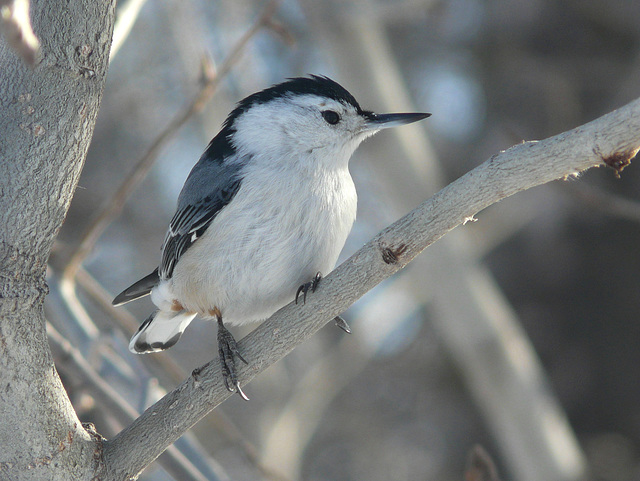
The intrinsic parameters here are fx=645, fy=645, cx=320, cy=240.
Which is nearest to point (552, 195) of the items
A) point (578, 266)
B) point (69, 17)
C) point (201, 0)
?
point (578, 266)

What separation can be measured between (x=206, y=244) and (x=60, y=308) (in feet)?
2.14

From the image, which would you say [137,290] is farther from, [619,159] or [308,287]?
[619,159]

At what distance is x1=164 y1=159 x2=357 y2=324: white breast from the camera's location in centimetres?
162

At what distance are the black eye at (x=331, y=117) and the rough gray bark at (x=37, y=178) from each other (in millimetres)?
926

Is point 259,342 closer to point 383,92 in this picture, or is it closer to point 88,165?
point 383,92

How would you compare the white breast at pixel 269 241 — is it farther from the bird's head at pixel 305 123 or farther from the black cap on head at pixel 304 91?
the black cap on head at pixel 304 91

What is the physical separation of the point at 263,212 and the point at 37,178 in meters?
0.70

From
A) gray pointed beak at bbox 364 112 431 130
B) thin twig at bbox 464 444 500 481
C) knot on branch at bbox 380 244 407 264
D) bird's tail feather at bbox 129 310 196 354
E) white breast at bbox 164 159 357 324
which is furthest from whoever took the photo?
bird's tail feather at bbox 129 310 196 354

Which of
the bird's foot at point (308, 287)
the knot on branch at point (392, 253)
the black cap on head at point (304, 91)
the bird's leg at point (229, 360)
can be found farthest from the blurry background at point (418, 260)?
the knot on branch at point (392, 253)

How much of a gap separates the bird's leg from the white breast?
13 centimetres

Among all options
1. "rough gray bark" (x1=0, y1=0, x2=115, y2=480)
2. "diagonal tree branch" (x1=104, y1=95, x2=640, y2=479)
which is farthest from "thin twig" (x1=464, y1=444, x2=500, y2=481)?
"rough gray bark" (x1=0, y1=0, x2=115, y2=480)

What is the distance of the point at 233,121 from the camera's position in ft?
6.54

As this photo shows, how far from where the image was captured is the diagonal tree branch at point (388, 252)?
944 millimetres

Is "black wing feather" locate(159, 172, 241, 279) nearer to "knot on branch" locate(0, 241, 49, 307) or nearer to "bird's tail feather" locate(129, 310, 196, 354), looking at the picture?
"bird's tail feather" locate(129, 310, 196, 354)
